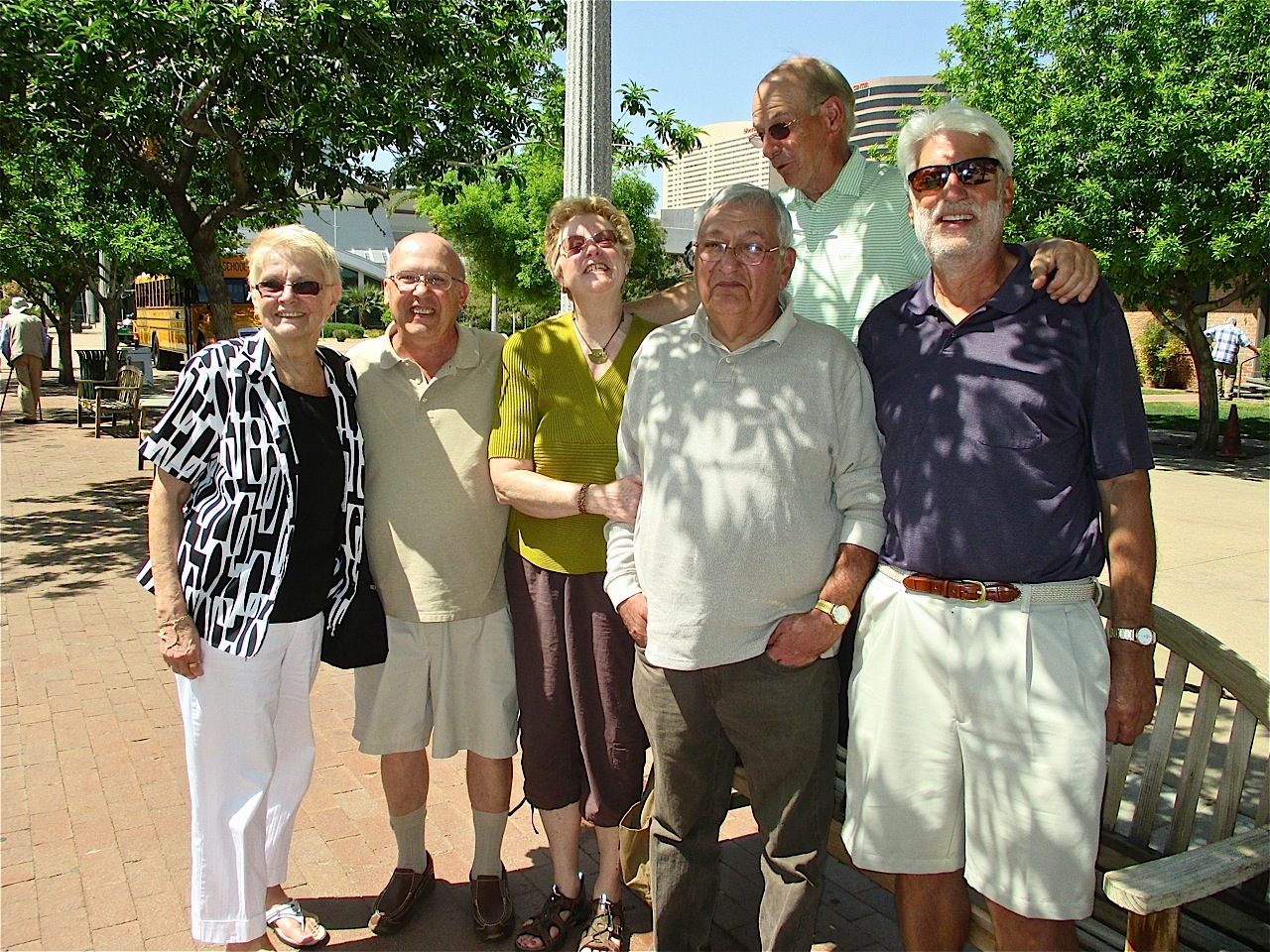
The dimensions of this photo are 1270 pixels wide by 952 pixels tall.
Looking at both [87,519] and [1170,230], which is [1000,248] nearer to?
[87,519]

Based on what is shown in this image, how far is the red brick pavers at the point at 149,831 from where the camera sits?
11.0 feet

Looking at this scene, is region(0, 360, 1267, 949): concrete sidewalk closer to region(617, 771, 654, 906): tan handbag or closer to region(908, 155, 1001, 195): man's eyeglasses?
region(617, 771, 654, 906): tan handbag

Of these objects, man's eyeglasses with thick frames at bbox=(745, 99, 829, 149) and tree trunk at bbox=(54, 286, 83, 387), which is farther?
tree trunk at bbox=(54, 286, 83, 387)

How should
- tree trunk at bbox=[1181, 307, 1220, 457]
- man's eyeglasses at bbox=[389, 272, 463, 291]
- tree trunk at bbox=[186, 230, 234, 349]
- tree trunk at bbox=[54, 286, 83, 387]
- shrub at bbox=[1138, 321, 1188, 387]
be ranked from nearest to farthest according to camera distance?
1. man's eyeglasses at bbox=[389, 272, 463, 291]
2. tree trunk at bbox=[186, 230, 234, 349]
3. tree trunk at bbox=[1181, 307, 1220, 457]
4. tree trunk at bbox=[54, 286, 83, 387]
5. shrub at bbox=[1138, 321, 1188, 387]

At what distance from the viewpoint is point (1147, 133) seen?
13055 mm

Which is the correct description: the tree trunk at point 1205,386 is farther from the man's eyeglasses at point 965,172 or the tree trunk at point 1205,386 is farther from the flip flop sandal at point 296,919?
the flip flop sandal at point 296,919

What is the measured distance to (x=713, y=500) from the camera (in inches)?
104

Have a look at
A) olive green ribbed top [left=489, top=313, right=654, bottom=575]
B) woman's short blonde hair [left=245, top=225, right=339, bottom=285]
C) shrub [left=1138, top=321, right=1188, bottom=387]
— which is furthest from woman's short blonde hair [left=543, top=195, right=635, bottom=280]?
shrub [left=1138, top=321, right=1188, bottom=387]

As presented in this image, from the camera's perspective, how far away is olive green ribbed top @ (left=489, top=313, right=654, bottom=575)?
308 cm

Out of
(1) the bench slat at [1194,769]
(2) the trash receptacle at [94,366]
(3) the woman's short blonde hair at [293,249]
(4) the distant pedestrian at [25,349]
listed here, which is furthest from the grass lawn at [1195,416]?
(4) the distant pedestrian at [25,349]

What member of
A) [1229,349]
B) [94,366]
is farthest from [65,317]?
[1229,349]

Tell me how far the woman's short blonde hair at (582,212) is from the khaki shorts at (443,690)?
1.22 m

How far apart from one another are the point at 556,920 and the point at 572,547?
1259mm

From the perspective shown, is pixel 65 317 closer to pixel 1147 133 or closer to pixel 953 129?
pixel 1147 133
